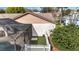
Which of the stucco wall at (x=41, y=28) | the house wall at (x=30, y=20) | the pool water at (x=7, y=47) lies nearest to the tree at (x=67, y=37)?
the stucco wall at (x=41, y=28)

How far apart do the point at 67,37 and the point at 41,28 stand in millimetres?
301

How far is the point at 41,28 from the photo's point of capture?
153 cm

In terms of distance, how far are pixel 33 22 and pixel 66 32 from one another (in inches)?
14.9

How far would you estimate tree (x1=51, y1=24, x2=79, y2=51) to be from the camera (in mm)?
1513

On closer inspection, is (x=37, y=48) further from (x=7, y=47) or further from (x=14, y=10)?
(x=14, y=10)

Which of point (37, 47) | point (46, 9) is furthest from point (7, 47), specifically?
point (46, 9)

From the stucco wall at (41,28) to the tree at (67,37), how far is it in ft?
0.26

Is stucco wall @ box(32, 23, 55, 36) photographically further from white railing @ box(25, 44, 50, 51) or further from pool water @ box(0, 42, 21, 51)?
pool water @ box(0, 42, 21, 51)

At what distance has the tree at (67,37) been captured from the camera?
4.96ft

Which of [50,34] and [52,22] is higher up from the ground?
[52,22]
